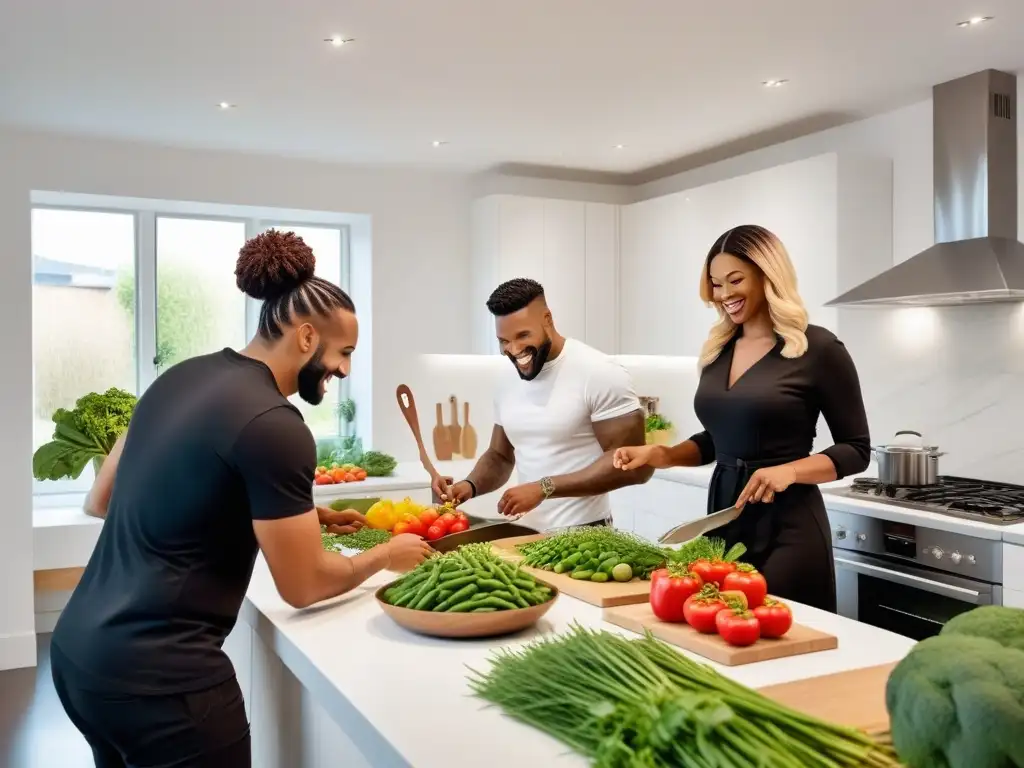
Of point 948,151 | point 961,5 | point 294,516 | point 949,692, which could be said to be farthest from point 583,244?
point 949,692

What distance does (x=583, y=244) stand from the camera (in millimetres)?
5703

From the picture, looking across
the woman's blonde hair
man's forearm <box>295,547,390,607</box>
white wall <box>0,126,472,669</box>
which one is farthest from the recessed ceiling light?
white wall <box>0,126,472,669</box>

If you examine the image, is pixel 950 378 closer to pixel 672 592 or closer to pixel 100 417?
pixel 672 592

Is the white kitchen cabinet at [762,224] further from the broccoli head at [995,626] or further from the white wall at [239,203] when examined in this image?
the broccoli head at [995,626]

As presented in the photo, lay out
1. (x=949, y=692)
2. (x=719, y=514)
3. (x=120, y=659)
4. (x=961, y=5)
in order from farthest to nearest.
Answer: (x=961, y=5), (x=719, y=514), (x=120, y=659), (x=949, y=692)

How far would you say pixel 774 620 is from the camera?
1661 mm

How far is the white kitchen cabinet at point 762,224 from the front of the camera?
14.0 ft

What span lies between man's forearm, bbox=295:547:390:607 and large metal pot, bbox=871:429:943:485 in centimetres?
247

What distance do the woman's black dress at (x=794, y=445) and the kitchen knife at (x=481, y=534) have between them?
598mm

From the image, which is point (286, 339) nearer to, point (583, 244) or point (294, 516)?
point (294, 516)

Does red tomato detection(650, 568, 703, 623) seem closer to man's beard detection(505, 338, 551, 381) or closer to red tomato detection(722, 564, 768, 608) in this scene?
Result: red tomato detection(722, 564, 768, 608)

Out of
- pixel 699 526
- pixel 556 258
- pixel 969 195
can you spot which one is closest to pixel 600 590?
pixel 699 526

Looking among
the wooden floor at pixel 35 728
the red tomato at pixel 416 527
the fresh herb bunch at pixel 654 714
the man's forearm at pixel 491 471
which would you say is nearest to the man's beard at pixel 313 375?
the fresh herb bunch at pixel 654 714

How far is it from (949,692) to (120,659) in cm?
126
